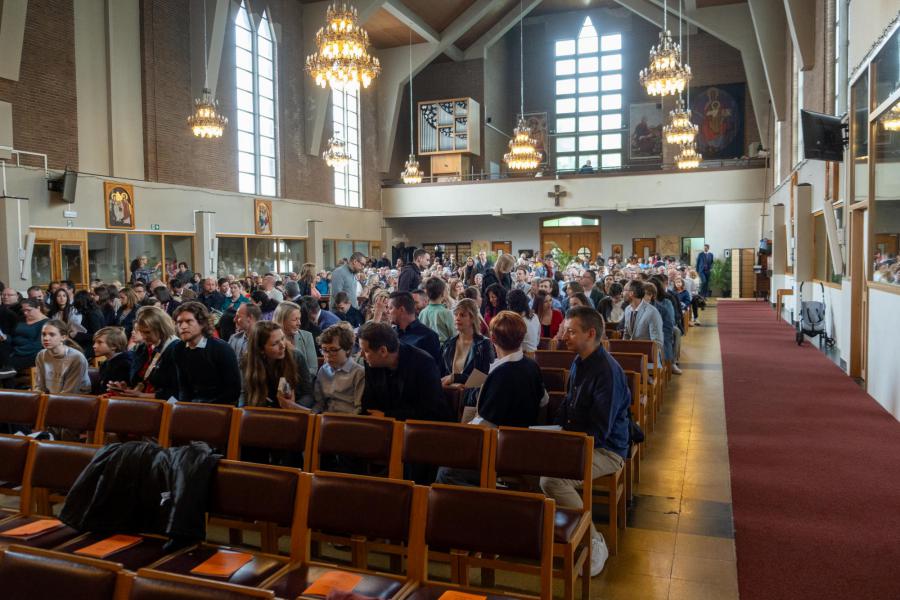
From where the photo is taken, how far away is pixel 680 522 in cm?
408

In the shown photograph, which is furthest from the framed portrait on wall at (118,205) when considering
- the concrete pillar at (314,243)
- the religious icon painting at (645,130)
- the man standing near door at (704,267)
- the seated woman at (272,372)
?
the religious icon painting at (645,130)

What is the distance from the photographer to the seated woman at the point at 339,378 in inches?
162

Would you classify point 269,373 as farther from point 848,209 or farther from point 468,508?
point 848,209

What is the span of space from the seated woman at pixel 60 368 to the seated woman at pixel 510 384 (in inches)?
128

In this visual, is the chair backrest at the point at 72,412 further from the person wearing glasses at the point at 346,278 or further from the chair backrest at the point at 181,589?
the person wearing glasses at the point at 346,278

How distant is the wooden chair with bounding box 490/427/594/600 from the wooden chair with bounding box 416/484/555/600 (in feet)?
1.73

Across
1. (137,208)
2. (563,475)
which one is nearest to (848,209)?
(563,475)

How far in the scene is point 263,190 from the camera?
63.0 ft

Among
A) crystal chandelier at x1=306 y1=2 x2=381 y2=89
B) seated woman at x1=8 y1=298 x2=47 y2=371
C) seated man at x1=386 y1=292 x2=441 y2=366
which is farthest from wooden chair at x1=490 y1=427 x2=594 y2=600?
crystal chandelier at x1=306 y1=2 x2=381 y2=89

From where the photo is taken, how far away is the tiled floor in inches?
130

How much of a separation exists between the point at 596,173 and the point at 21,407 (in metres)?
19.9

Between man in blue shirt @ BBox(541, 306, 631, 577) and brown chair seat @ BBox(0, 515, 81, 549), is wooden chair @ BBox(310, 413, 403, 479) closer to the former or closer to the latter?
man in blue shirt @ BBox(541, 306, 631, 577)

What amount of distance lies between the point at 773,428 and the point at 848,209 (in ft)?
12.9

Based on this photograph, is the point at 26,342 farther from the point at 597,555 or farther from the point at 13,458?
the point at 597,555
